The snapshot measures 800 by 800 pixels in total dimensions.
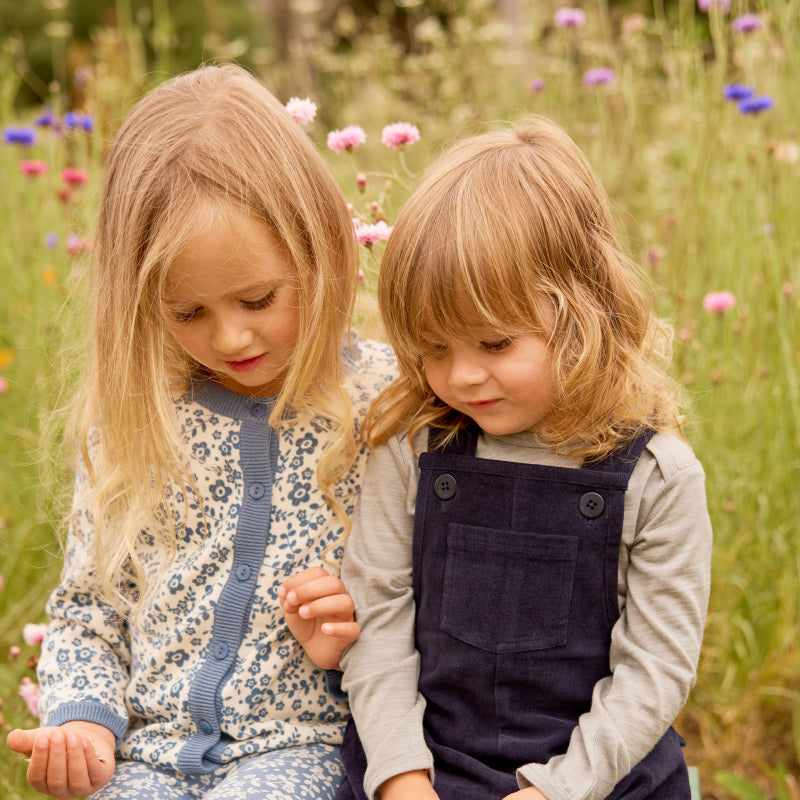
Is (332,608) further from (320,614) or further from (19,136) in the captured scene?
(19,136)

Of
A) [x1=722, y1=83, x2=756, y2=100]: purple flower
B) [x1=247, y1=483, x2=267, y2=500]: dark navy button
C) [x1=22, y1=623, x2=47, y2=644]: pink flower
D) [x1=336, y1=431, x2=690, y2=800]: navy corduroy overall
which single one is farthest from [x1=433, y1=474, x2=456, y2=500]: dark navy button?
[x1=722, y1=83, x2=756, y2=100]: purple flower

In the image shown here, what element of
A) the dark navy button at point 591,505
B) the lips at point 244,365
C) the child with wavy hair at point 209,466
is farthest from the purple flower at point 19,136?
the dark navy button at point 591,505

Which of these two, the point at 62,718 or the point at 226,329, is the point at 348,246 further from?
the point at 62,718

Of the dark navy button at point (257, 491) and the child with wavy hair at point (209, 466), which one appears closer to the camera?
the child with wavy hair at point (209, 466)

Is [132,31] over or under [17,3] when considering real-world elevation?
→ under

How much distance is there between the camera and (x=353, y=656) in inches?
51.0

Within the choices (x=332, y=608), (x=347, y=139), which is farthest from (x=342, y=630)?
(x=347, y=139)

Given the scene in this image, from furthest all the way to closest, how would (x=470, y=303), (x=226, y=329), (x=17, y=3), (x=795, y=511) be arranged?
(x=17, y=3)
(x=795, y=511)
(x=226, y=329)
(x=470, y=303)

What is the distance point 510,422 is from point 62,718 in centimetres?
73

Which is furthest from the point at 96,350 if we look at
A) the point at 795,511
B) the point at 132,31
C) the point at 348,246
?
the point at 132,31

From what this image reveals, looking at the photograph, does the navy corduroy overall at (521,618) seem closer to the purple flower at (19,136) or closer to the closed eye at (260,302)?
the closed eye at (260,302)

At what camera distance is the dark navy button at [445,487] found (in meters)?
1.26

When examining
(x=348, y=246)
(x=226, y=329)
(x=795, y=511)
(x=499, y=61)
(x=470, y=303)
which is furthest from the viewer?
(x=499, y=61)

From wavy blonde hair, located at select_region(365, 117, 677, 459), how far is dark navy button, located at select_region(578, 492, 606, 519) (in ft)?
0.18
